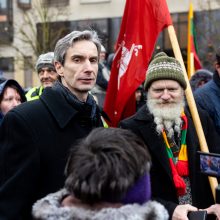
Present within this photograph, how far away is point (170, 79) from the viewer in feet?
11.3

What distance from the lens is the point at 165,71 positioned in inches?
135

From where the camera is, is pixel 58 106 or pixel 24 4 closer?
pixel 58 106

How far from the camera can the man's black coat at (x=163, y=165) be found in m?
3.22

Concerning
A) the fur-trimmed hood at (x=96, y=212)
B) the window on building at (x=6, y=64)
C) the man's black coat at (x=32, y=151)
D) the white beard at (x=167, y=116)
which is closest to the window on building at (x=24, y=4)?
the window on building at (x=6, y=64)

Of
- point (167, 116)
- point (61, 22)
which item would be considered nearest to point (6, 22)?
point (61, 22)

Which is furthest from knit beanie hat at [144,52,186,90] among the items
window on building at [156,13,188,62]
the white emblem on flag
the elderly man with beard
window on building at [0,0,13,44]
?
window on building at [0,0,13,44]

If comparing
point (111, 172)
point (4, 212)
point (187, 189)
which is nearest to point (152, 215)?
point (111, 172)

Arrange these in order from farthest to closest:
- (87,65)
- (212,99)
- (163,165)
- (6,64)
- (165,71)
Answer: (6,64) < (212,99) < (165,71) < (163,165) < (87,65)

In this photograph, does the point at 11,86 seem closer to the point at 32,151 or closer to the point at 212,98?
the point at 212,98

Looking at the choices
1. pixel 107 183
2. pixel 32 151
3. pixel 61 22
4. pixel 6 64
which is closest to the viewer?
pixel 107 183

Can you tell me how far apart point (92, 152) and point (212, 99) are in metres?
2.98

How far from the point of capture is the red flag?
14.2 feet

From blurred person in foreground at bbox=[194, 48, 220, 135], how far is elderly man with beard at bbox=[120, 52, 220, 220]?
3.29 feet

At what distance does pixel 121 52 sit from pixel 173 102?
3.97 feet
